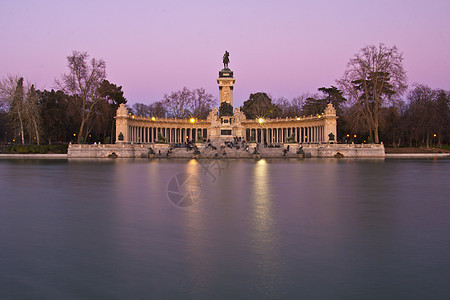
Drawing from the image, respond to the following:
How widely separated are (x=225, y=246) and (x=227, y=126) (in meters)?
66.0

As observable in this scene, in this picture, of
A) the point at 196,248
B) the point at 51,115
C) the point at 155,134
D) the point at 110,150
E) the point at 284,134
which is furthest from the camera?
the point at 284,134

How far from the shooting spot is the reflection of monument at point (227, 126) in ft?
238

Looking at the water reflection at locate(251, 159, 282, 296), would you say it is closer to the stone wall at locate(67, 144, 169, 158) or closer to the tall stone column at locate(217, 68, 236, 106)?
the stone wall at locate(67, 144, 169, 158)

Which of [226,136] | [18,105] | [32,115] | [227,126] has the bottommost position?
[226,136]

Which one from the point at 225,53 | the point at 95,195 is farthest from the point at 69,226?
the point at 225,53

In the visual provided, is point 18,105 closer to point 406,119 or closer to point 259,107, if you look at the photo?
point 259,107

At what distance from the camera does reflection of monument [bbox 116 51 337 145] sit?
238 ft

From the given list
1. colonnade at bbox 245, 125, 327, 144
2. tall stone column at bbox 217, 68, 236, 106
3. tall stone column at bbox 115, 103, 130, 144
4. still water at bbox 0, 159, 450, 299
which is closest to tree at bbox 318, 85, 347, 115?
colonnade at bbox 245, 125, 327, 144

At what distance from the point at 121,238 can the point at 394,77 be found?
6338 cm

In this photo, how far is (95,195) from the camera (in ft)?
56.4

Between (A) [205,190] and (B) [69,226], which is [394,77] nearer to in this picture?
(A) [205,190]

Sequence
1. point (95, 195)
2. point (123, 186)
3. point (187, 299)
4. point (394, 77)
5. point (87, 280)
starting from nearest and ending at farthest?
1. point (187, 299)
2. point (87, 280)
3. point (95, 195)
4. point (123, 186)
5. point (394, 77)

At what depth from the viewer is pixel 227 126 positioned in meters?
74.8

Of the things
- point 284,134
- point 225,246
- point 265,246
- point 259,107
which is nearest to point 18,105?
point 284,134
